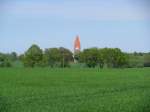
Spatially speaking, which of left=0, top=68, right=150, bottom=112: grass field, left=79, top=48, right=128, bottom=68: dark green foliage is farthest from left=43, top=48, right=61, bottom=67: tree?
left=0, top=68, right=150, bottom=112: grass field

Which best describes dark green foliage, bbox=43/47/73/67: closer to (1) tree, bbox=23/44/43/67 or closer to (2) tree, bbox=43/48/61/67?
(2) tree, bbox=43/48/61/67

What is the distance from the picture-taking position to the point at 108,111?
9.58 metres

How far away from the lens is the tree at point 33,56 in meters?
47.1

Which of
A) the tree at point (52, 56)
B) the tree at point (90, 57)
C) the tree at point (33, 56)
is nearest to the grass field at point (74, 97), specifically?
the tree at point (33, 56)

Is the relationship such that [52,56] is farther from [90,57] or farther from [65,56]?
[90,57]

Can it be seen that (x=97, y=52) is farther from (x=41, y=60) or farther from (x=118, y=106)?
(x=118, y=106)

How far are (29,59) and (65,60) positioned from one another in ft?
15.3

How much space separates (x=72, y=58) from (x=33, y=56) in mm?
5713

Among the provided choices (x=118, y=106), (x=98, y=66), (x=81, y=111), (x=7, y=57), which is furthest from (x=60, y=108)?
(x=98, y=66)

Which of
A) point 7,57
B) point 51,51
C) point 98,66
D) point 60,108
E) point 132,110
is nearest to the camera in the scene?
point 132,110

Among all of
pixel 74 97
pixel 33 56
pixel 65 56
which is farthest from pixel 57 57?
pixel 74 97

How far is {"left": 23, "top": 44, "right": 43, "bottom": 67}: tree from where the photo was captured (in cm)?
4714

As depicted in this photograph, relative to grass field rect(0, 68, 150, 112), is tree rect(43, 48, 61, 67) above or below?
above

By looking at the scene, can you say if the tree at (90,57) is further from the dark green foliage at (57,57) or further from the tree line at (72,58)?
the dark green foliage at (57,57)
